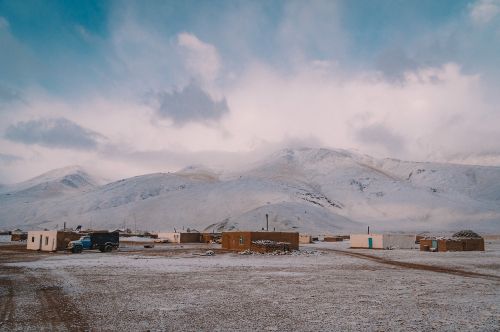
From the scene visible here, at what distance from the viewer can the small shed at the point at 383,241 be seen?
65625 millimetres

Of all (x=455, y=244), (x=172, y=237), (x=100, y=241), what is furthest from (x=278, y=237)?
(x=172, y=237)

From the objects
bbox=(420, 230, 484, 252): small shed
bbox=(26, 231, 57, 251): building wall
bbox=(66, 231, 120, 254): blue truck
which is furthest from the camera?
bbox=(420, 230, 484, 252): small shed

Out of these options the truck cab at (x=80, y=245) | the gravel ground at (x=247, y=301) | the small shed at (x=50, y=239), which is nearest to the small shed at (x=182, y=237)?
the small shed at (x=50, y=239)

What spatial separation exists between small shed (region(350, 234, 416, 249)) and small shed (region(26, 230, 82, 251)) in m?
43.9

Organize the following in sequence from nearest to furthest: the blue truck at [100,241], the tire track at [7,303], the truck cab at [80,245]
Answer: the tire track at [7,303] → the truck cab at [80,245] → the blue truck at [100,241]

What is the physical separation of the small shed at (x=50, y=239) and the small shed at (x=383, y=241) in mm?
43946

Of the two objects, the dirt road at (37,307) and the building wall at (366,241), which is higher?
the building wall at (366,241)

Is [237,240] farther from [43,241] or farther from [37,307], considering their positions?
[37,307]

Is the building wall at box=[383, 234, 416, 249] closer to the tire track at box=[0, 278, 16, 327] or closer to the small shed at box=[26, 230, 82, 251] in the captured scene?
the small shed at box=[26, 230, 82, 251]

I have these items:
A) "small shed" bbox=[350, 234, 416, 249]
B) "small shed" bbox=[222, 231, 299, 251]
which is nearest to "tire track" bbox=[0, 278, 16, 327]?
"small shed" bbox=[222, 231, 299, 251]

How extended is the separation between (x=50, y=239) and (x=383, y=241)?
4853cm

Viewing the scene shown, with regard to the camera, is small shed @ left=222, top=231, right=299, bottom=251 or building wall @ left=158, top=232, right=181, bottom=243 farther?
building wall @ left=158, top=232, right=181, bottom=243

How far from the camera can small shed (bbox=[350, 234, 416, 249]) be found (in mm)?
65625

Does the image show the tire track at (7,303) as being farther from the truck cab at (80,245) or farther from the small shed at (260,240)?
the small shed at (260,240)
